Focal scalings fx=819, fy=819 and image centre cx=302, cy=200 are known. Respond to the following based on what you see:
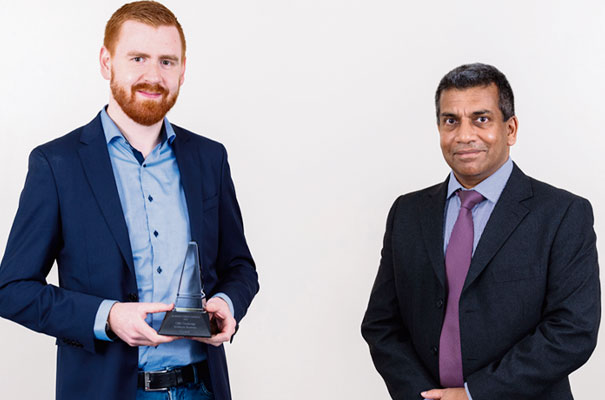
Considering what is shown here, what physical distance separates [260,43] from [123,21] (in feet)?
6.40

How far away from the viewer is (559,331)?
8.77 ft

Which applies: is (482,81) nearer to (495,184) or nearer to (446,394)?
(495,184)

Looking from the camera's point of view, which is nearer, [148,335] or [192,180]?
[148,335]

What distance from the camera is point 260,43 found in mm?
4590

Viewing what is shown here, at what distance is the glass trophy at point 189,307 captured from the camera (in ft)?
7.95

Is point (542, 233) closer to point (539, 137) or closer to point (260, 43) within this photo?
point (539, 137)

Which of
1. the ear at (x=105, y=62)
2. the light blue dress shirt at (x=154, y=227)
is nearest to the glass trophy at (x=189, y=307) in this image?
the light blue dress shirt at (x=154, y=227)

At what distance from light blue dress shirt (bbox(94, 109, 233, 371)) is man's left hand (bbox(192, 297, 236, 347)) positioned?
8 centimetres

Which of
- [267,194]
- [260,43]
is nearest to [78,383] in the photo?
[267,194]

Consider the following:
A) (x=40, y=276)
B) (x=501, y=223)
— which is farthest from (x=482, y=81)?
(x=40, y=276)

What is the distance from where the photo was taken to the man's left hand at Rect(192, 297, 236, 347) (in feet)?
8.42

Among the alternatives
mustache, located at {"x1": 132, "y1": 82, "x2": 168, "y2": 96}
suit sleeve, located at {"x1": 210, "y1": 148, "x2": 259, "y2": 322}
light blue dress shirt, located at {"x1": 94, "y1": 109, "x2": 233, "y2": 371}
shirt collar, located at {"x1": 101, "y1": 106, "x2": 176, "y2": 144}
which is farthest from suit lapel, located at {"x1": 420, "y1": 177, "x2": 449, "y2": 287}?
mustache, located at {"x1": 132, "y1": 82, "x2": 168, "y2": 96}

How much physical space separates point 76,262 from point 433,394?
1.28m

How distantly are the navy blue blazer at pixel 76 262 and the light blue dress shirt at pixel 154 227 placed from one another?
0.05 meters
